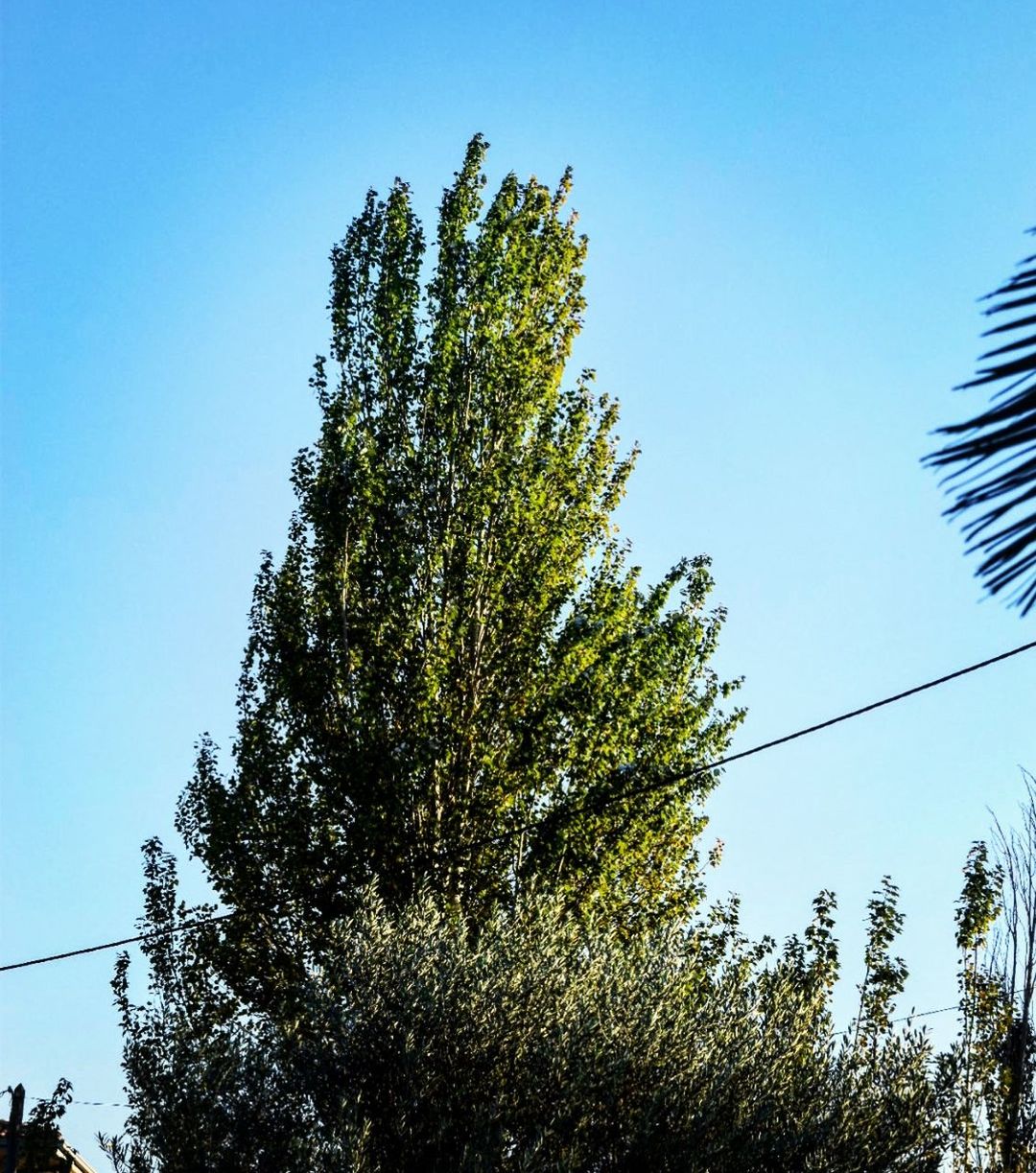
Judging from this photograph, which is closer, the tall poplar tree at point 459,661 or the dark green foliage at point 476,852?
the dark green foliage at point 476,852

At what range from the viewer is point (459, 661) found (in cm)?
1441

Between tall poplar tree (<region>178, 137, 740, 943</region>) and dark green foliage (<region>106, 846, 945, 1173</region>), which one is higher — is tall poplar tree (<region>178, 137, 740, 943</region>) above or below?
above

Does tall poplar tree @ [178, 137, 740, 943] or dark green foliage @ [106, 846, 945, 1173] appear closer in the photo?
dark green foliage @ [106, 846, 945, 1173]

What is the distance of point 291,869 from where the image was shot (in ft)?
45.7

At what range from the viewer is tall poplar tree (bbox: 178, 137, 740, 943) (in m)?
13.8

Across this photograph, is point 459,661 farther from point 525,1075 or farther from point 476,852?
point 525,1075

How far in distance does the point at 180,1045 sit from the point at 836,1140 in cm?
471

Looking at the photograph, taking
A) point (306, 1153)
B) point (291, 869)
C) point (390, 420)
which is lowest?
point (306, 1153)

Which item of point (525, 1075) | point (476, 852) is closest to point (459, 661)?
point (476, 852)

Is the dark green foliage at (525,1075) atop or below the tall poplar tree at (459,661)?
below

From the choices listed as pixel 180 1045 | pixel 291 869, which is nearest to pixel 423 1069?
pixel 180 1045

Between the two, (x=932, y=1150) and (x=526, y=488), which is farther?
(x=526, y=488)

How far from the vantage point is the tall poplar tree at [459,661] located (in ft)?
45.4

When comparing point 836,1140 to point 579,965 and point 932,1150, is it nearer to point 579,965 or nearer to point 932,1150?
point 932,1150
